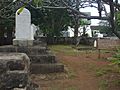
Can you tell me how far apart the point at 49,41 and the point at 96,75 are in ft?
62.3

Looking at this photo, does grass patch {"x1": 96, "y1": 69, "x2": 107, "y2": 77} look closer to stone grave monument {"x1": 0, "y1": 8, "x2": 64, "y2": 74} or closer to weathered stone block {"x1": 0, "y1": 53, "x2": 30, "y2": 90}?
stone grave monument {"x1": 0, "y1": 8, "x2": 64, "y2": 74}

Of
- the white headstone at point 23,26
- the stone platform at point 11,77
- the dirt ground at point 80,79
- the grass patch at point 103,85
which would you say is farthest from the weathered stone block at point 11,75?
the white headstone at point 23,26

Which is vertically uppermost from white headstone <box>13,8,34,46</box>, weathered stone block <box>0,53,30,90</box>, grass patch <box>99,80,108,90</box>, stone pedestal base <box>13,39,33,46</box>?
white headstone <box>13,8,34,46</box>

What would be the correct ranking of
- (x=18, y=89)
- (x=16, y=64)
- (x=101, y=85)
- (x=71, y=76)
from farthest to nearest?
(x=71, y=76) → (x=101, y=85) → (x=16, y=64) → (x=18, y=89)

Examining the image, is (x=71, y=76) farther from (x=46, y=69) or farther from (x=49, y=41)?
(x=49, y=41)

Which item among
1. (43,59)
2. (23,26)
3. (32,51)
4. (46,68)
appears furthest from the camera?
(23,26)

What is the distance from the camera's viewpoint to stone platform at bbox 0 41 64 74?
33.3 feet

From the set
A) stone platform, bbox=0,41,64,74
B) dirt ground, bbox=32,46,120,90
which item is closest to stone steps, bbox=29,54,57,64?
stone platform, bbox=0,41,64,74

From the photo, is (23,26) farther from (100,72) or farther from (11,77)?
(11,77)

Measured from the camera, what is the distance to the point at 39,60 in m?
10.7

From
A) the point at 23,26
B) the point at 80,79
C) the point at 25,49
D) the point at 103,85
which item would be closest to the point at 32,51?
the point at 25,49

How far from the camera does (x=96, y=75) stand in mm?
9891

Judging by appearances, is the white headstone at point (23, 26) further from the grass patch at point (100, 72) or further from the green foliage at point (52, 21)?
the green foliage at point (52, 21)

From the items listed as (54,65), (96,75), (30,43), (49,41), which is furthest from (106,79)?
(49,41)
